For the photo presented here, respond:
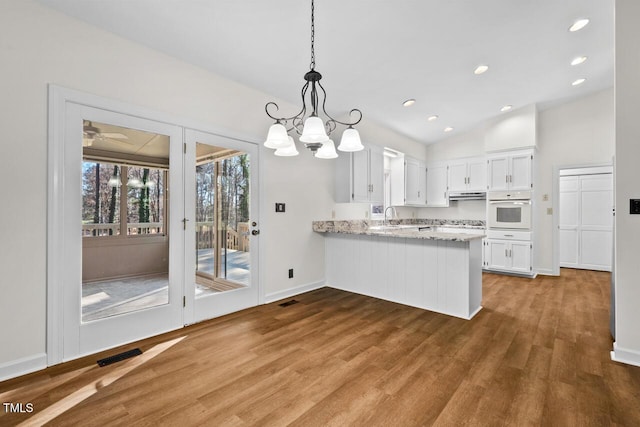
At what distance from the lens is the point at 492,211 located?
17.9 ft

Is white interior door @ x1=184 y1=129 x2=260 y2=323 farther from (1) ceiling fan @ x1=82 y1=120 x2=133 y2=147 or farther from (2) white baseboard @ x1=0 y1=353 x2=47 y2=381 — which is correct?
(2) white baseboard @ x1=0 y1=353 x2=47 y2=381

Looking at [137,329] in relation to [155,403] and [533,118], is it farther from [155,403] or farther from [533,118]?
[533,118]

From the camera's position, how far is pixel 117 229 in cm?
258

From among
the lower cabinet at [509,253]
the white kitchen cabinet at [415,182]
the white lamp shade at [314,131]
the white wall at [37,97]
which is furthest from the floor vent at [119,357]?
the lower cabinet at [509,253]

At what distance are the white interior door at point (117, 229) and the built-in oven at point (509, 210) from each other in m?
5.28

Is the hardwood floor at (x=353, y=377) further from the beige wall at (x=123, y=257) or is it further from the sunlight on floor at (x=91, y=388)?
the beige wall at (x=123, y=257)

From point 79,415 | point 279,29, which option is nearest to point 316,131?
point 279,29

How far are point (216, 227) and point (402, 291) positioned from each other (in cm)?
237

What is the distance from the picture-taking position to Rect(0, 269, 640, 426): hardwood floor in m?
1.64

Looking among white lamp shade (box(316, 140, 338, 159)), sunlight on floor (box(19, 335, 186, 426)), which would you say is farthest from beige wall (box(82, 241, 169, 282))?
white lamp shade (box(316, 140, 338, 159))

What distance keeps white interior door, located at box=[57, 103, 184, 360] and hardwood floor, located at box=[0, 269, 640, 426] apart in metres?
0.25

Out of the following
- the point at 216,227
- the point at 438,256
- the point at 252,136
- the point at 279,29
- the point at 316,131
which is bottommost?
the point at 438,256

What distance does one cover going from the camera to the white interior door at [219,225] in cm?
297

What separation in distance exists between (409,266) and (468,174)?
3438mm
